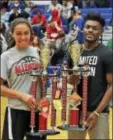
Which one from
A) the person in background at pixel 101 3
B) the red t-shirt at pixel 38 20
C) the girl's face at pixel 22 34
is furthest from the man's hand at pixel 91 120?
the person in background at pixel 101 3

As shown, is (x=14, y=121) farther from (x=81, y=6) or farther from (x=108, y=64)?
(x=81, y=6)

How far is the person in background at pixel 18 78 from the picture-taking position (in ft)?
11.5

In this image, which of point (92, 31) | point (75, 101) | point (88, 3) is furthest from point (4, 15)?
point (75, 101)

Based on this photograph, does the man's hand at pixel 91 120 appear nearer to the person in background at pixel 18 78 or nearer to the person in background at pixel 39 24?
the person in background at pixel 18 78

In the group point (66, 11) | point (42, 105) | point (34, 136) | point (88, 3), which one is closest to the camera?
point (42, 105)

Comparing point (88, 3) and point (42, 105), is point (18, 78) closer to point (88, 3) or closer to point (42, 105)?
point (42, 105)

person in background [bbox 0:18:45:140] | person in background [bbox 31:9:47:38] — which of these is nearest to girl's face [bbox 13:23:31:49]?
person in background [bbox 0:18:45:140]

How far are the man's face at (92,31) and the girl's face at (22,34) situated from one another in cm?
47

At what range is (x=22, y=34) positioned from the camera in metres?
3.50

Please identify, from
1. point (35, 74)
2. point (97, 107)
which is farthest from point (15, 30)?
point (97, 107)

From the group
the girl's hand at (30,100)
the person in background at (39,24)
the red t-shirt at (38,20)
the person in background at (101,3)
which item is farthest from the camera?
the person in background at (101,3)

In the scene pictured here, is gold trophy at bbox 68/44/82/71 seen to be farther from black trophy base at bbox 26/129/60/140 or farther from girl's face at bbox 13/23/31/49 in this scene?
black trophy base at bbox 26/129/60/140

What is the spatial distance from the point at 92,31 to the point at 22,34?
55 centimetres

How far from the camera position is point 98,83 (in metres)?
3.71
